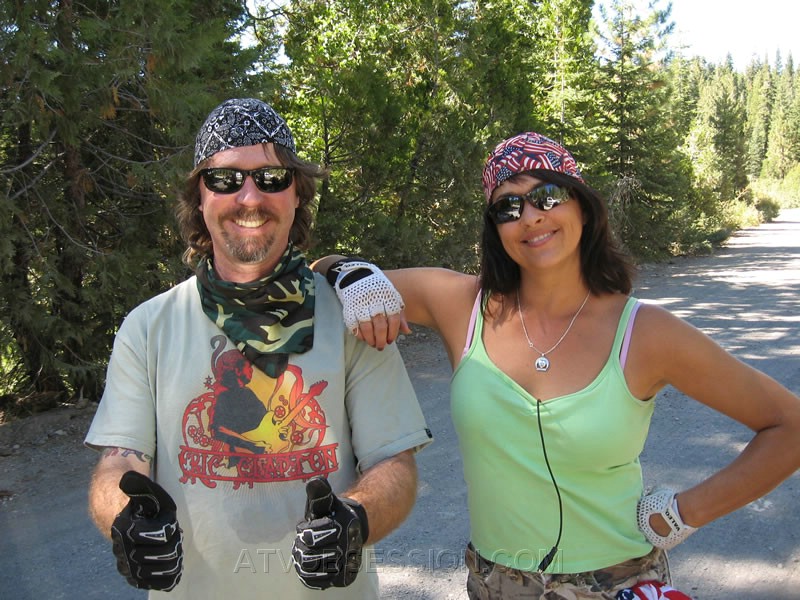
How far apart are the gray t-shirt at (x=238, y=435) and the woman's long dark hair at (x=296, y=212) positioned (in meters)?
0.44

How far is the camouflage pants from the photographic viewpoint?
193 cm

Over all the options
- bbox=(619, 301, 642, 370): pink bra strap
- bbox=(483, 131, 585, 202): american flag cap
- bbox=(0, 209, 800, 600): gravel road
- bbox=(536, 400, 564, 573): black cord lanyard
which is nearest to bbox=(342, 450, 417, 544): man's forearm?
bbox=(536, 400, 564, 573): black cord lanyard

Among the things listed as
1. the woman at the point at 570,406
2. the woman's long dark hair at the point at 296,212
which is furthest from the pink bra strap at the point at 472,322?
the woman's long dark hair at the point at 296,212

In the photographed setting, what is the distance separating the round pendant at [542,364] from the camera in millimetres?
2064

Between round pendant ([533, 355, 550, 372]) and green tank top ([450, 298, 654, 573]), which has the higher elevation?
round pendant ([533, 355, 550, 372])

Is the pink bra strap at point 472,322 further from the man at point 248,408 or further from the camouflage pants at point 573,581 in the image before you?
the camouflage pants at point 573,581

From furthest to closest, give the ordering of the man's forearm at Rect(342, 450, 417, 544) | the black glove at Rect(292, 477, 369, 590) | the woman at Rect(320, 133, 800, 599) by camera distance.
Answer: the woman at Rect(320, 133, 800, 599)
the man's forearm at Rect(342, 450, 417, 544)
the black glove at Rect(292, 477, 369, 590)

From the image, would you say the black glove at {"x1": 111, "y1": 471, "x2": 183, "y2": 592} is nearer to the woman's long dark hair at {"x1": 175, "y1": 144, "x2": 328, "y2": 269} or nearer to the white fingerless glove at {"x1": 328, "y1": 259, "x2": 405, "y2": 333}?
the white fingerless glove at {"x1": 328, "y1": 259, "x2": 405, "y2": 333}

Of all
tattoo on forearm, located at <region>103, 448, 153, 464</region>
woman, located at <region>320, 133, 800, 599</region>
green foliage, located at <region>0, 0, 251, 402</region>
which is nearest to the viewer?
tattoo on forearm, located at <region>103, 448, 153, 464</region>

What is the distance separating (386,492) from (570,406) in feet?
1.92

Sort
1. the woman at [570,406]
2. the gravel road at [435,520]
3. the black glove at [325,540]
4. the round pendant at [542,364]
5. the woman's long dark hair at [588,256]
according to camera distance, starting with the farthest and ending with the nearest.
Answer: the gravel road at [435,520] → the woman's long dark hair at [588,256] → the round pendant at [542,364] → the woman at [570,406] → the black glove at [325,540]

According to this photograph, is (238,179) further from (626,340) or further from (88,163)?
(88,163)

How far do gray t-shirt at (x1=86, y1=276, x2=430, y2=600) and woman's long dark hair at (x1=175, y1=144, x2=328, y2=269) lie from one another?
44 cm

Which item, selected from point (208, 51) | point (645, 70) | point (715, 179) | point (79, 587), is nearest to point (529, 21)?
point (645, 70)
